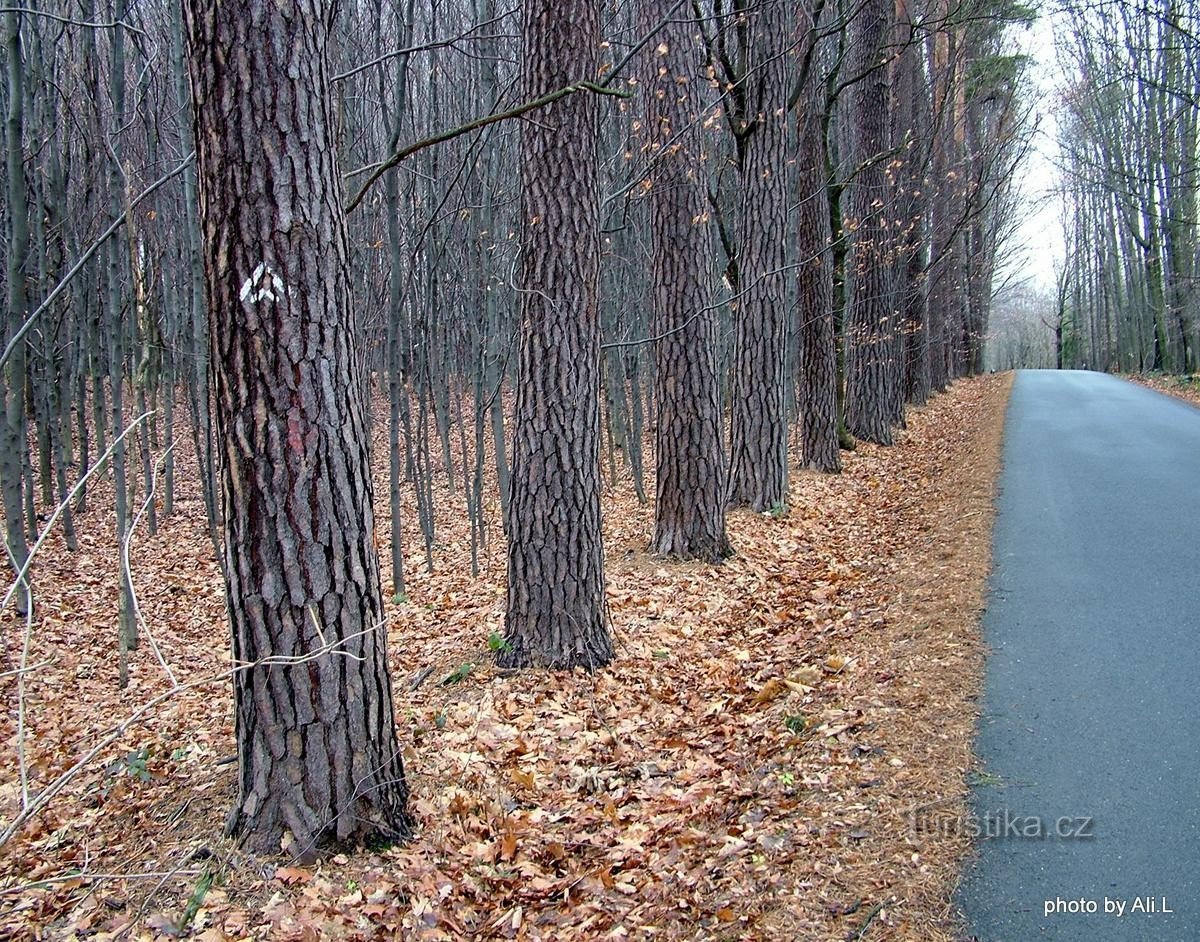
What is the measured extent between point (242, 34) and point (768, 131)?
858 cm

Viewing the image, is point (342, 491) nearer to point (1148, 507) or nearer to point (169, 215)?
point (1148, 507)

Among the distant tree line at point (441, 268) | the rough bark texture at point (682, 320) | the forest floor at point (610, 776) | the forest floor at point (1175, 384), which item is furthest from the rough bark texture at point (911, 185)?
the forest floor at point (610, 776)

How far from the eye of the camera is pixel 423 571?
36.8 feet

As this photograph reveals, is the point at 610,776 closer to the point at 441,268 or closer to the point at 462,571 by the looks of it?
the point at 462,571

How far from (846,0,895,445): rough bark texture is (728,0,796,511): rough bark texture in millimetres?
4722

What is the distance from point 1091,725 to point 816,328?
9767 millimetres

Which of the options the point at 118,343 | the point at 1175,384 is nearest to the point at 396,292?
the point at 118,343

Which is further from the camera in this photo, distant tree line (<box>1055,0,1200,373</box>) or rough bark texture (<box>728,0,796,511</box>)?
distant tree line (<box>1055,0,1200,373</box>)

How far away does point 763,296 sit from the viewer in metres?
10.8

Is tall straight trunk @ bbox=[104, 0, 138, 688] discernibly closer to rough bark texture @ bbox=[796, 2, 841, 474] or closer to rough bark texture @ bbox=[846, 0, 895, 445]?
rough bark texture @ bbox=[796, 2, 841, 474]

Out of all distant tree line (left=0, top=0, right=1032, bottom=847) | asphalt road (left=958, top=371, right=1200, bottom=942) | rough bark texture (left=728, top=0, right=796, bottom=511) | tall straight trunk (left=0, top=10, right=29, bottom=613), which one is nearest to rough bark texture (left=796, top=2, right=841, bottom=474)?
distant tree line (left=0, top=0, right=1032, bottom=847)

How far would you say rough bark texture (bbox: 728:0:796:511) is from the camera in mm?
10523

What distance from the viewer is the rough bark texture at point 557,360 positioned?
5.72 meters

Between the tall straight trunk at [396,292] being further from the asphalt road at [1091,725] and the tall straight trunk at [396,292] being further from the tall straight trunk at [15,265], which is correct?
the asphalt road at [1091,725]
